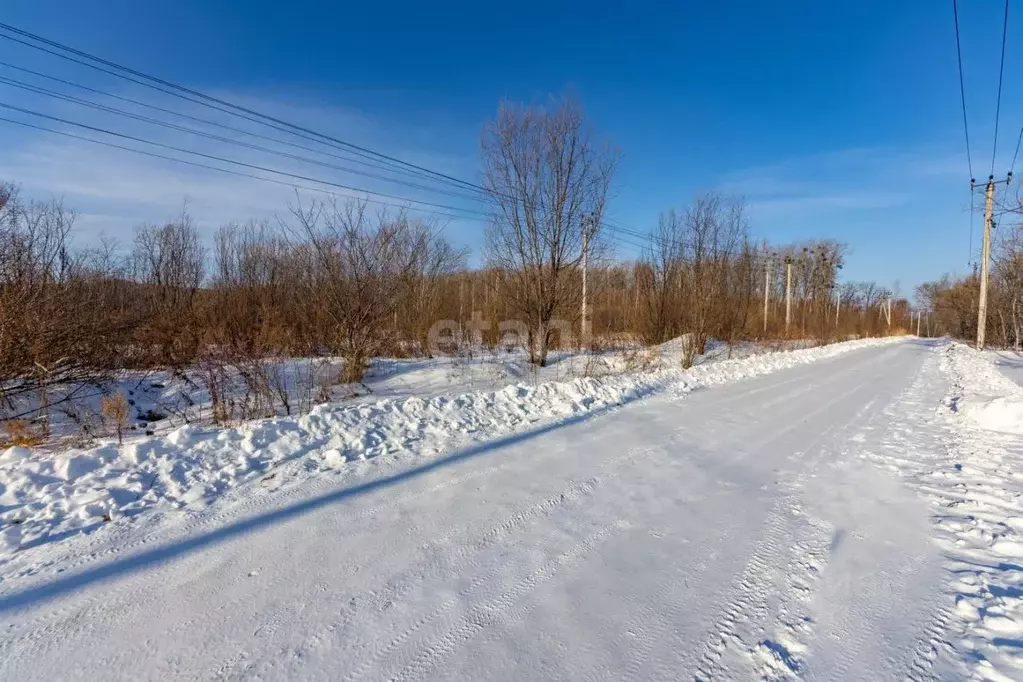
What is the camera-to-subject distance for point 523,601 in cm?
265

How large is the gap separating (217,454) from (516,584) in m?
3.70

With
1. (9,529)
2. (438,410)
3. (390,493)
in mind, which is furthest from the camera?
(438,410)

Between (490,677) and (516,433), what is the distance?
4.20m

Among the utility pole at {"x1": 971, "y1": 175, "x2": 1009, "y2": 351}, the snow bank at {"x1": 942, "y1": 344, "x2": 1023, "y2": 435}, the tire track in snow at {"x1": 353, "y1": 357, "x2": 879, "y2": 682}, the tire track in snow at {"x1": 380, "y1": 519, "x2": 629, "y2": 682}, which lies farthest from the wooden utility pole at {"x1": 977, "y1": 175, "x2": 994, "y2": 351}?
the tire track in snow at {"x1": 380, "y1": 519, "x2": 629, "y2": 682}

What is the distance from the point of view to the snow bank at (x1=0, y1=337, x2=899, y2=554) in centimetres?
374

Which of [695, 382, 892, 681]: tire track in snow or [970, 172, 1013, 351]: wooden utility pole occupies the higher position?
[970, 172, 1013, 351]: wooden utility pole

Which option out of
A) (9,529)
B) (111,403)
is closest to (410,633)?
(9,529)

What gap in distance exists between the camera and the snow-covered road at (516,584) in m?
2.20

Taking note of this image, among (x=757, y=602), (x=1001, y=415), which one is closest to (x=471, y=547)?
(x=757, y=602)

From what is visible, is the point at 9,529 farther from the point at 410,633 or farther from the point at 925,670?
the point at 925,670

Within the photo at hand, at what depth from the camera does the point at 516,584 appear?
2820 millimetres

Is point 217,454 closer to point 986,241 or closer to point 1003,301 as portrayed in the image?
point 986,241

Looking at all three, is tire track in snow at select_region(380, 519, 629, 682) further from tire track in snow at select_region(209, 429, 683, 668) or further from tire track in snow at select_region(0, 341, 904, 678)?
tire track in snow at select_region(0, 341, 904, 678)

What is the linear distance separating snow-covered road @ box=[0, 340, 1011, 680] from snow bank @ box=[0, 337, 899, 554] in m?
0.56
